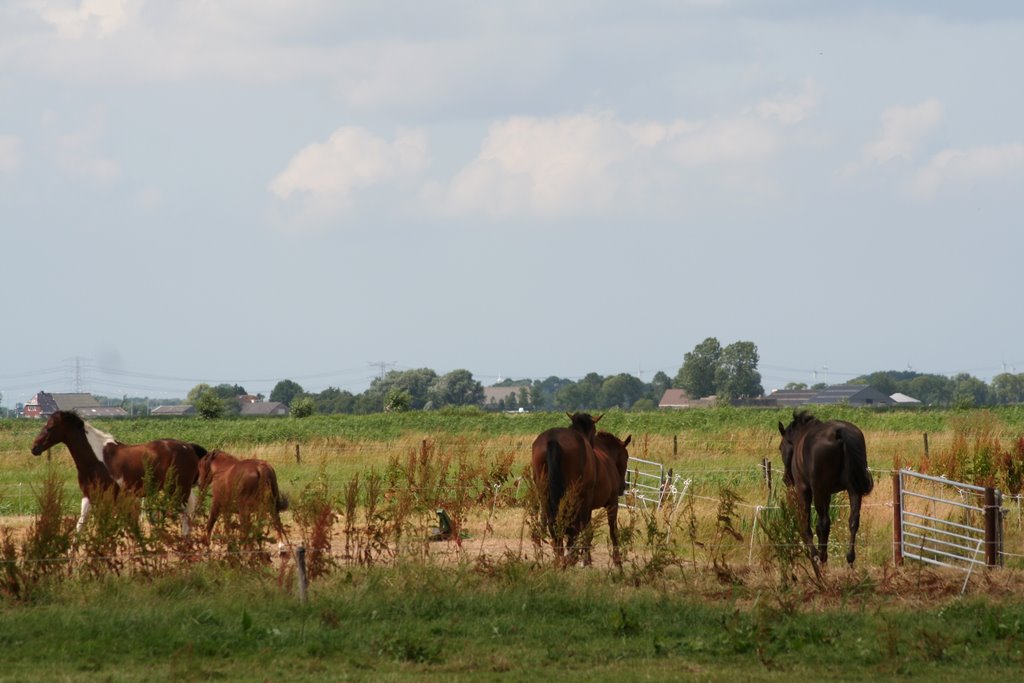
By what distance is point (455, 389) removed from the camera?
469ft

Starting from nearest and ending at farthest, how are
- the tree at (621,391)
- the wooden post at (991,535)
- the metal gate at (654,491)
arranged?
the wooden post at (991,535) → the metal gate at (654,491) → the tree at (621,391)

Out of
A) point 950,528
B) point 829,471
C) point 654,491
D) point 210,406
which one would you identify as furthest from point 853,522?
point 210,406

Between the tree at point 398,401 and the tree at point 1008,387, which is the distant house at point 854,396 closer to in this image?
the tree at point 1008,387

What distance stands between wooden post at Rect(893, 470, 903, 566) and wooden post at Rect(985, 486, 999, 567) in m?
1.04

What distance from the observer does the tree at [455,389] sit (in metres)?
141

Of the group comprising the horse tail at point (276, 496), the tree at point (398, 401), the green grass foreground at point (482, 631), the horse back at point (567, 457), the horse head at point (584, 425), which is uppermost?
the tree at point (398, 401)

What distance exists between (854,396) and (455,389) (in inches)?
1886

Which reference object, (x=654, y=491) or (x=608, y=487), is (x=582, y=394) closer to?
(x=654, y=491)

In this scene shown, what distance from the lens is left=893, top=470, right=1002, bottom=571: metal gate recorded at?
13039mm

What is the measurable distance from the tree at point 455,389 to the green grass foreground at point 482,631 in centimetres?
12777

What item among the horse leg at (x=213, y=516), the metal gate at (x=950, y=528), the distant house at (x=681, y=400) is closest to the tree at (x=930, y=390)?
the distant house at (x=681, y=400)

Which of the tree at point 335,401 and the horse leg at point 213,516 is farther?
the tree at point 335,401

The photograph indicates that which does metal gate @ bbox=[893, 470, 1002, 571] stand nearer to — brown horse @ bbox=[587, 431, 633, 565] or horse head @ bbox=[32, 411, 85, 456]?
brown horse @ bbox=[587, 431, 633, 565]

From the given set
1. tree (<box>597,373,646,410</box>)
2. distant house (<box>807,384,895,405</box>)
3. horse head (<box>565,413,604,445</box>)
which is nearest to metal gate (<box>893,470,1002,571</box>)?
horse head (<box>565,413,604,445</box>)
